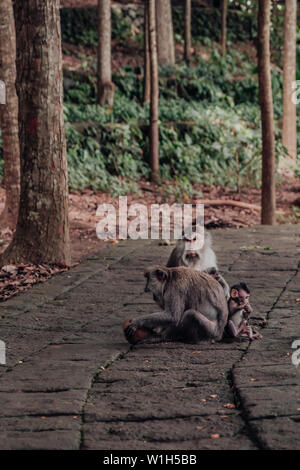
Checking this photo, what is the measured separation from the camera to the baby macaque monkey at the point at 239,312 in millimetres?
6055

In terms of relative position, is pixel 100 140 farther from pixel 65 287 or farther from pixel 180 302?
pixel 180 302

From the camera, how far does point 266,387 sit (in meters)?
4.75

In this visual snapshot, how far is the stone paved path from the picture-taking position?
13.3 ft

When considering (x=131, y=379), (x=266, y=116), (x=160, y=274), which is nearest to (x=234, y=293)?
(x=160, y=274)

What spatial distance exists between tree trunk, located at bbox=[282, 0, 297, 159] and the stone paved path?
1356 cm

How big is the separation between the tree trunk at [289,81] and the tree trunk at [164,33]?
542 cm

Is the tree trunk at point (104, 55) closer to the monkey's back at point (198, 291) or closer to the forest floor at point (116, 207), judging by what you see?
the forest floor at point (116, 207)
